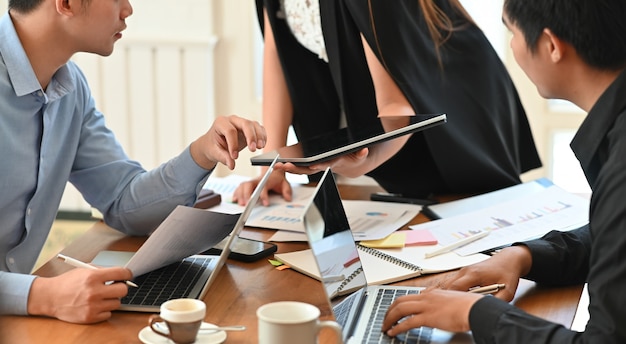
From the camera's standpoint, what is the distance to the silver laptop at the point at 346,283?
3.56 feet

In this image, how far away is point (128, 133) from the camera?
356 cm

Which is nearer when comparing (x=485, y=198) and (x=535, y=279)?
(x=535, y=279)

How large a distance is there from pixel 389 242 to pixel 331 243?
0.44 m

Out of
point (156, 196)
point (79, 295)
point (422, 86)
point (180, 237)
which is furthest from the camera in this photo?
point (422, 86)

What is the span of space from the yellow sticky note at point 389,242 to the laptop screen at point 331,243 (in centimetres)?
25

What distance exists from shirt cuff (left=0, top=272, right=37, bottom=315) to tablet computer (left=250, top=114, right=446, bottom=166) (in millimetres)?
425

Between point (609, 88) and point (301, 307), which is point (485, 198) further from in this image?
point (301, 307)

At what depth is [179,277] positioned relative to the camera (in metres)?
1.39

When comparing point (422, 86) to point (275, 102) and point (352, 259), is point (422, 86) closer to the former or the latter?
point (275, 102)

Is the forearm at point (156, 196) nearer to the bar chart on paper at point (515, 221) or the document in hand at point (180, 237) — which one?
the document in hand at point (180, 237)

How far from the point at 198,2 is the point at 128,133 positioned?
2.10 feet

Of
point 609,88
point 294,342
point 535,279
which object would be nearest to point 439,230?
point 535,279

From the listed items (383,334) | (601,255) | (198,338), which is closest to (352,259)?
(383,334)

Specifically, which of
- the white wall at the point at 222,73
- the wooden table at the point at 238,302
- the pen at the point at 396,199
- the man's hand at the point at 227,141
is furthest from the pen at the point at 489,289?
the white wall at the point at 222,73
